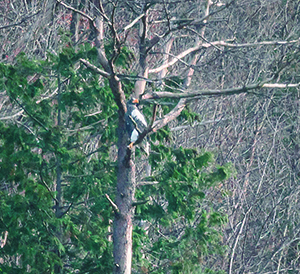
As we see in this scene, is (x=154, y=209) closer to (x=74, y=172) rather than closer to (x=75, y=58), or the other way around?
(x=74, y=172)

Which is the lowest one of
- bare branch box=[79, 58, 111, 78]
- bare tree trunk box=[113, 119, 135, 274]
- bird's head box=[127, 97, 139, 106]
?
bare tree trunk box=[113, 119, 135, 274]

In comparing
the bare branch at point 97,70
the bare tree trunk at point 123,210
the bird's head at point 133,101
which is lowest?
the bare tree trunk at point 123,210

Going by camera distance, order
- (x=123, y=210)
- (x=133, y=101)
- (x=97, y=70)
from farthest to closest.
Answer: (x=123, y=210) < (x=133, y=101) < (x=97, y=70)

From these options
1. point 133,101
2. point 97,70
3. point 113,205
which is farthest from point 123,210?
point 97,70

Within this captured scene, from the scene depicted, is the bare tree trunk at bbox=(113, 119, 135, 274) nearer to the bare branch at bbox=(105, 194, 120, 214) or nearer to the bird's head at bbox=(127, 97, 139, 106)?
the bare branch at bbox=(105, 194, 120, 214)

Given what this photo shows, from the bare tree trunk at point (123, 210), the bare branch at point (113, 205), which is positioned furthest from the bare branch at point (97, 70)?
the bare branch at point (113, 205)

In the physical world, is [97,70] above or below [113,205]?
above

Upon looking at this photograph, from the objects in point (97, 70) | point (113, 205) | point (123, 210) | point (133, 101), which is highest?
point (97, 70)

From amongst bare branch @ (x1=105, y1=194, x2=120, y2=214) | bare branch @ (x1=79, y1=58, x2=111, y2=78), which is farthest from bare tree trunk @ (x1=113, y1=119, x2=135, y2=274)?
bare branch @ (x1=79, y1=58, x2=111, y2=78)

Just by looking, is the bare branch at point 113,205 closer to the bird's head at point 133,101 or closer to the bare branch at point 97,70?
the bird's head at point 133,101

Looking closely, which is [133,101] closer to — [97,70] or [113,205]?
[97,70]

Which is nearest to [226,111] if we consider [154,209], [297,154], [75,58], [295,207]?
[297,154]

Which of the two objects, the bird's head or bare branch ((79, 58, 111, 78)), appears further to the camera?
the bird's head

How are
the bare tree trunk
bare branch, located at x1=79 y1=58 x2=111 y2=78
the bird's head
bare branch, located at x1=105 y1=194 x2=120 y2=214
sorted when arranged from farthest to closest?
the bare tree trunk → the bird's head → bare branch, located at x1=79 y1=58 x2=111 y2=78 → bare branch, located at x1=105 y1=194 x2=120 y2=214
